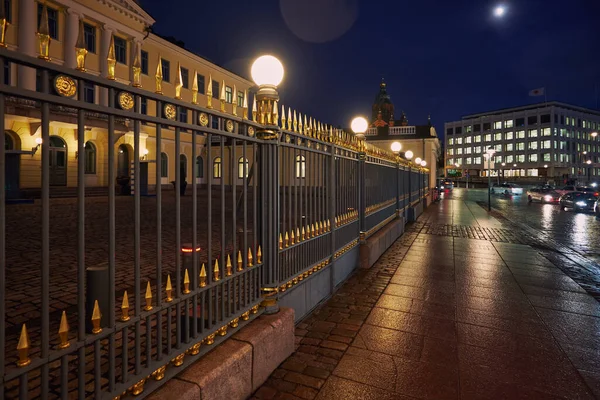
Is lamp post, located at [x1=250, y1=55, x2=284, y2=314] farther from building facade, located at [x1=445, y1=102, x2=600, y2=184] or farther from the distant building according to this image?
building facade, located at [x1=445, y1=102, x2=600, y2=184]

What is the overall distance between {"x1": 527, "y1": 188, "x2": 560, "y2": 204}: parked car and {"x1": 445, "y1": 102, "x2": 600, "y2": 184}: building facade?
54.2m

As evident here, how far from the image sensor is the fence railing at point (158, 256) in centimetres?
179

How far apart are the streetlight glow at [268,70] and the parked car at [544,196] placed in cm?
3213

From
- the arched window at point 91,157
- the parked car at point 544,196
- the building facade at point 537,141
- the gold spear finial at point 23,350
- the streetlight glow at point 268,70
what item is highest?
the building facade at point 537,141

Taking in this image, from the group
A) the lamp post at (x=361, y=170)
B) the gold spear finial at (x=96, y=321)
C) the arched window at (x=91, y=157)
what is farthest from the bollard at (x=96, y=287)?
the arched window at (x=91, y=157)

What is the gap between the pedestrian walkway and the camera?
3.04m

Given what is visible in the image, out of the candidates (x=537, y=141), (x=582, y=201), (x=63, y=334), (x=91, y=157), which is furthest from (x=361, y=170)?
(x=537, y=141)

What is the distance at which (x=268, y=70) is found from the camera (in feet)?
12.0

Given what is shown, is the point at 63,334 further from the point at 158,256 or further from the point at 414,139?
the point at 414,139

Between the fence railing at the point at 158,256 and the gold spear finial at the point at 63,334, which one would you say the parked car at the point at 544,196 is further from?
the gold spear finial at the point at 63,334

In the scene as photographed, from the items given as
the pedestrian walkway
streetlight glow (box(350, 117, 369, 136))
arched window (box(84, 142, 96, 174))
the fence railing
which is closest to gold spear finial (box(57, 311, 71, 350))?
the fence railing

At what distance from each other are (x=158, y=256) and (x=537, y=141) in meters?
103

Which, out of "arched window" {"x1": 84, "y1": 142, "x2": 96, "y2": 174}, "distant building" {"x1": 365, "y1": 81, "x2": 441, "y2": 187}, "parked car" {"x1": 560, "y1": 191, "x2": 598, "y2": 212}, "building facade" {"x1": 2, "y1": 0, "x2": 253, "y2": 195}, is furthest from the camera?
"distant building" {"x1": 365, "y1": 81, "x2": 441, "y2": 187}

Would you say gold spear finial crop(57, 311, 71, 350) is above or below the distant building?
below
